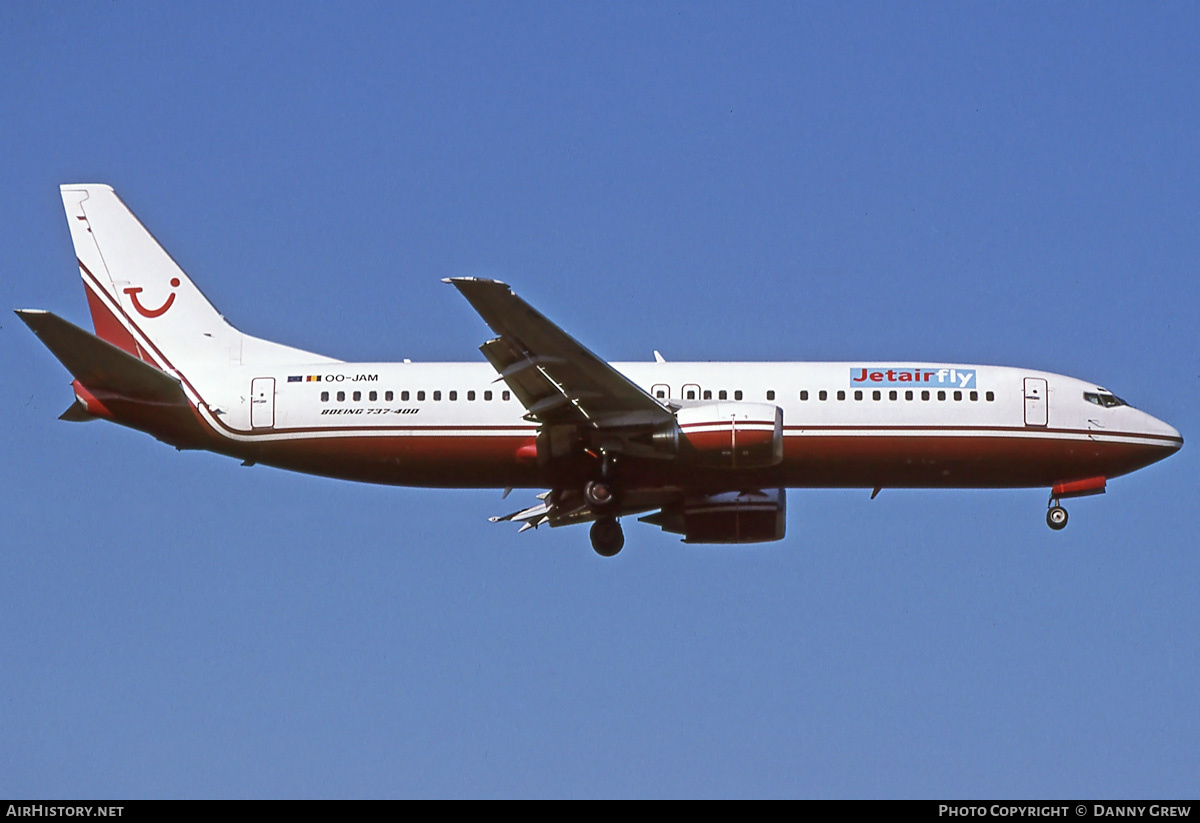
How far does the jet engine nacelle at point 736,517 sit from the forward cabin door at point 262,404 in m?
11.5

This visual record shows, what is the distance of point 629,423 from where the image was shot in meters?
42.8

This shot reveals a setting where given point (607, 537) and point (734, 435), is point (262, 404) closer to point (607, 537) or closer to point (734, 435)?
point (607, 537)

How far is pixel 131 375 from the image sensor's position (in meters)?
43.6

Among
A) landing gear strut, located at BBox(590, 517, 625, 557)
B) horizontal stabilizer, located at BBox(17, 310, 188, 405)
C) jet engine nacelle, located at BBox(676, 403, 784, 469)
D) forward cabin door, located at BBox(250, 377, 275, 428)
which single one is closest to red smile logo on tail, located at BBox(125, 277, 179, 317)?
horizontal stabilizer, located at BBox(17, 310, 188, 405)

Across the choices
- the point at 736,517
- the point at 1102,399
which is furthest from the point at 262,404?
the point at 1102,399

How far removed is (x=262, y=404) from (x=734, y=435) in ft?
40.1

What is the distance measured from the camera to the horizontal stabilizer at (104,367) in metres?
41.5

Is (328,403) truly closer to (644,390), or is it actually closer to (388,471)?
(388,471)

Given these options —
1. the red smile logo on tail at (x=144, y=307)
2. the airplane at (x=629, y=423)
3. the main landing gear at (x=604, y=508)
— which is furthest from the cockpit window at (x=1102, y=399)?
the red smile logo on tail at (x=144, y=307)

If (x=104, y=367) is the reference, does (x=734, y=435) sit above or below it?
below

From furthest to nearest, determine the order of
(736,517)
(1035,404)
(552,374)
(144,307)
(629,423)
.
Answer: (144,307) → (736,517) → (1035,404) → (629,423) → (552,374)

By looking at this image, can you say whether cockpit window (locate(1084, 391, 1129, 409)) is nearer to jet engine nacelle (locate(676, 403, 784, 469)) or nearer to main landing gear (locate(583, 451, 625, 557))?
jet engine nacelle (locate(676, 403, 784, 469))
